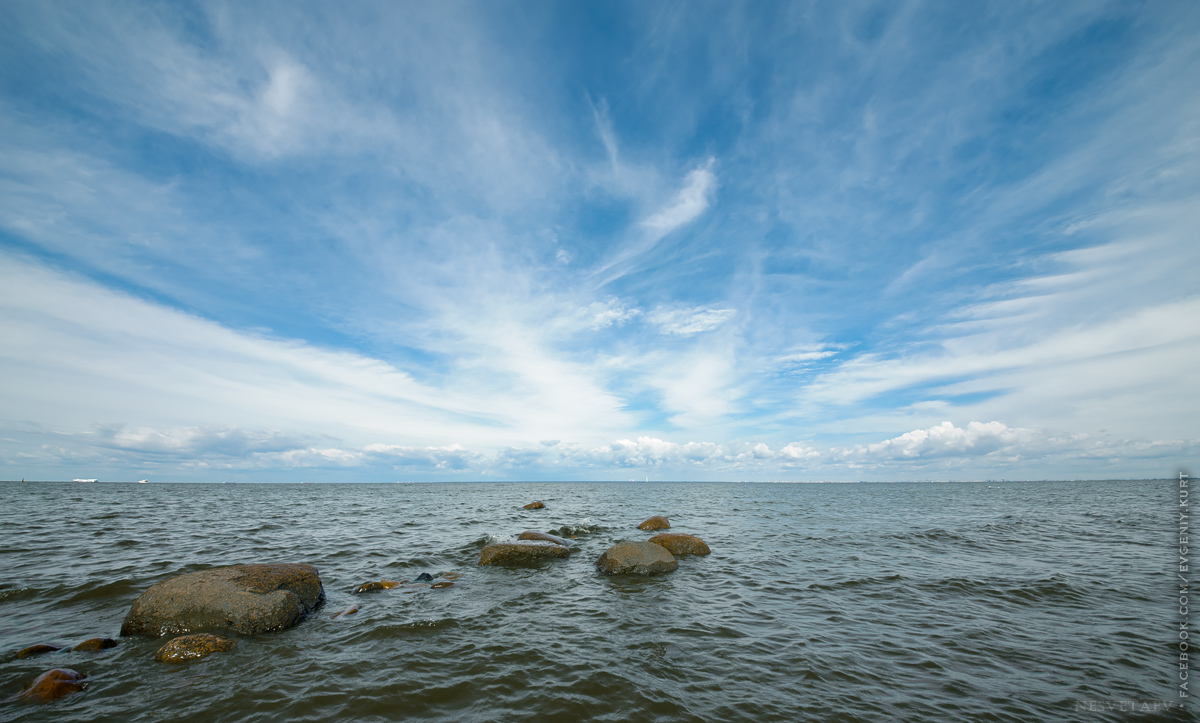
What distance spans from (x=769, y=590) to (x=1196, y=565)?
16.3m

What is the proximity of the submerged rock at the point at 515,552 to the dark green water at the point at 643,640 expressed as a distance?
75 centimetres

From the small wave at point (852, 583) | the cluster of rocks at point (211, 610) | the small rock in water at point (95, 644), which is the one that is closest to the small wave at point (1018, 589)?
the small wave at point (852, 583)

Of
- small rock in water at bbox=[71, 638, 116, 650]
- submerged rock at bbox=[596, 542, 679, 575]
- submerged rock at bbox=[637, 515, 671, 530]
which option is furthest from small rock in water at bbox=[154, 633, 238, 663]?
submerged rock at bbox=[637, 515, 671, 530]

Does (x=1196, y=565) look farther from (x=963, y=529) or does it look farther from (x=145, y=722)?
(x=145, y=722)

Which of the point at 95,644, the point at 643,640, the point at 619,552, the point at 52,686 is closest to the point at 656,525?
the point at 619,552

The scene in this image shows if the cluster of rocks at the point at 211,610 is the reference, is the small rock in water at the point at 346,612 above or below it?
below

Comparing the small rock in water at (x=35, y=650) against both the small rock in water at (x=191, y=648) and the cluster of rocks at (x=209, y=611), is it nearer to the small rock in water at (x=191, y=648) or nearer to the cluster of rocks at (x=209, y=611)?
the cluster of rocks at (x=209, y=611)

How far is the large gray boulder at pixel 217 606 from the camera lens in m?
9.79

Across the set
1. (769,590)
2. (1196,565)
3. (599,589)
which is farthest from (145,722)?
(1196,565)

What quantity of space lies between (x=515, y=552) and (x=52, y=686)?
39.0ft

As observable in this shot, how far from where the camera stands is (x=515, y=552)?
1745 centimetres

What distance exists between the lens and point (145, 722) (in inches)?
255

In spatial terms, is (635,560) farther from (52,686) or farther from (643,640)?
(52,686)

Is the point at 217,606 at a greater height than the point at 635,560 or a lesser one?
greater
